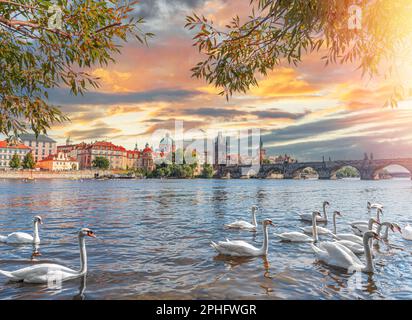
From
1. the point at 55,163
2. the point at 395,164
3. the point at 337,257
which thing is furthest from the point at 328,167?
the point at 337,257

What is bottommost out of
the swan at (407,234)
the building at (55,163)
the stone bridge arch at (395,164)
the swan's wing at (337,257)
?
the swan at (407,234)

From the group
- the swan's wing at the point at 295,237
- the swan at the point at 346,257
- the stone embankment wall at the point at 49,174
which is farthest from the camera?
the stone embankment wall at the point at 49,174

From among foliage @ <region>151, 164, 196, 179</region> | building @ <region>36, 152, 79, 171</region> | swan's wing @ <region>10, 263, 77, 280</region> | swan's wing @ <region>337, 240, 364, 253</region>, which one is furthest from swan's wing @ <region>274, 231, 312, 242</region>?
building @ <region>36, 152, 79, 171</region>

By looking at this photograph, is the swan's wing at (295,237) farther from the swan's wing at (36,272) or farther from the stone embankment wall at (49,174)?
the stone embankment wall at (49,174)

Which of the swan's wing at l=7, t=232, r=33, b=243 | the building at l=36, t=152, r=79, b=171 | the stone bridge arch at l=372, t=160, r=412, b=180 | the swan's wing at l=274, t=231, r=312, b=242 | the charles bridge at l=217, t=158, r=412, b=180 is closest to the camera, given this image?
the swan's wing at l=7, t=232, r=33, b=243

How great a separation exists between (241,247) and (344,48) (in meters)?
7.34

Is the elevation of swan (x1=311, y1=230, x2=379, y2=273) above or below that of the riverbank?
below

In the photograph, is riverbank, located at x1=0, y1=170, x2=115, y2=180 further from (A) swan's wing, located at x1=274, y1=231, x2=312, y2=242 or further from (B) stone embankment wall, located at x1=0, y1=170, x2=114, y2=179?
(A) swan's wing, located at x1=274, y1=231, x2=312, y2=242

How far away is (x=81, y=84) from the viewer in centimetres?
784

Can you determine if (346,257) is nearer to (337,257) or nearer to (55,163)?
(337,257)

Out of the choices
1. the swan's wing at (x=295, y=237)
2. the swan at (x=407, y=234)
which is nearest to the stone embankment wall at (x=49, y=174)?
the swan's wing at (x=295, y=237)

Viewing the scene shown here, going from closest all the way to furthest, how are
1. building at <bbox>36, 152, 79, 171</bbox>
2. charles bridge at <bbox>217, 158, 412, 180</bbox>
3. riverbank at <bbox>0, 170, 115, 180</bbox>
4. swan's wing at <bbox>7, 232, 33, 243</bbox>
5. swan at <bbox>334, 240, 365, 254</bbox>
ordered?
swan at <bbox>334, 240, 365, 254</bbox> < swan's wing at <bbox>7, 232, 33, 243</bbox> < charles bridge at <bbox>217, 158, 412, 180</bbox> < riverbank at <bbox>0, 170, 115, 180</bbox> < building at <bbox>36, 152, 79, 171</bbox>

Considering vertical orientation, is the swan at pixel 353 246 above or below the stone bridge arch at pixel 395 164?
below
